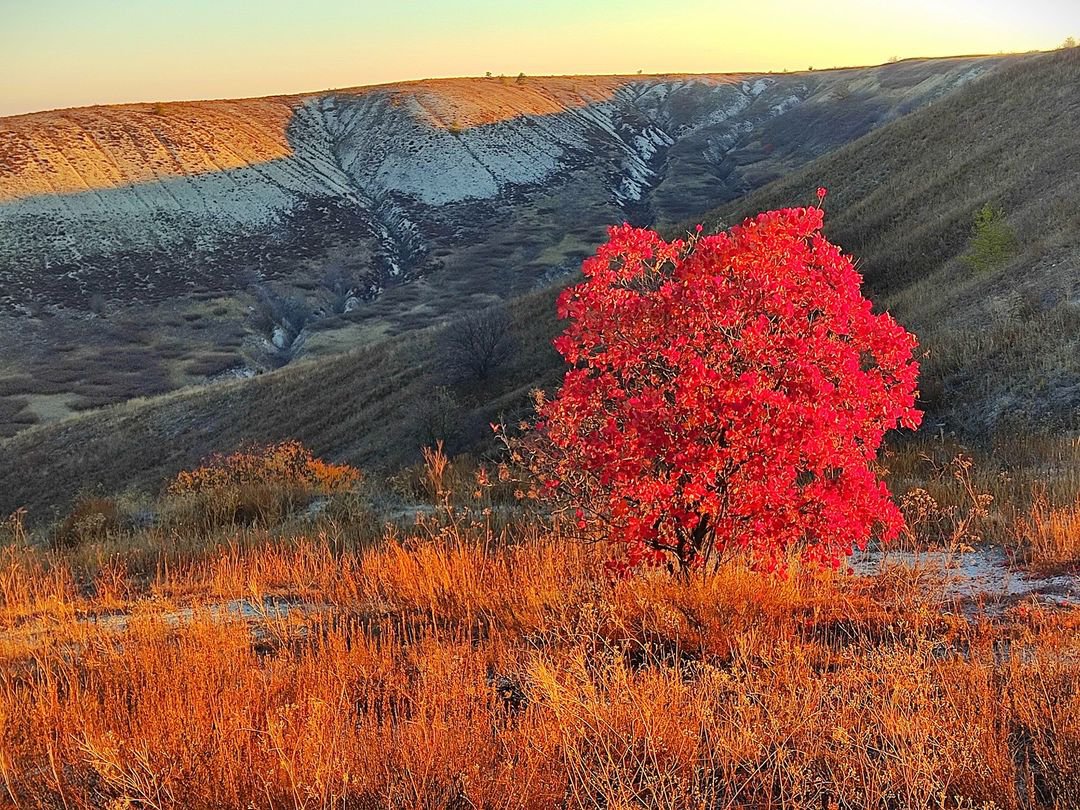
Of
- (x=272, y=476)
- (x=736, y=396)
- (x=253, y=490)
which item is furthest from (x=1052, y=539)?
(x=272, y=476)

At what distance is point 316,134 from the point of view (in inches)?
3789

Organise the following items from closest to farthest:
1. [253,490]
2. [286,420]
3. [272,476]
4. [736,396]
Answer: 1. [736,396]
2. [253,490]
3. [272,476]
4. [286,420]

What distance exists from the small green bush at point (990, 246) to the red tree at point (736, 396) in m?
12.8

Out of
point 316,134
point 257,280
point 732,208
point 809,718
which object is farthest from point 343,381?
point 316,134

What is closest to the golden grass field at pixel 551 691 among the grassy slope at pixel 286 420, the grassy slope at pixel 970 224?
the grassy slope at pixel 970 224

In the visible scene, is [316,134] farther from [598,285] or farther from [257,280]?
[598,285]

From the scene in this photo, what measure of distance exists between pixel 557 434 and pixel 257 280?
221 feet

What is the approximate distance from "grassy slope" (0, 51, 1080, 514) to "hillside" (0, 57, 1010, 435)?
55.5 feet

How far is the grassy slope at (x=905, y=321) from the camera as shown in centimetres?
1173

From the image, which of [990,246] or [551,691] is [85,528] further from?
[990,246]

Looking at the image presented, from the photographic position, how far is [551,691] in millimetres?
3430

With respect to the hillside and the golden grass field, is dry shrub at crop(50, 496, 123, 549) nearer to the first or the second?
the golden grass field

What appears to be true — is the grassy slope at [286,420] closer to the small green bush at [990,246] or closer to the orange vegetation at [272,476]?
the orange vegetation at [272,476]

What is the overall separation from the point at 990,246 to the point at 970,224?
375cm
